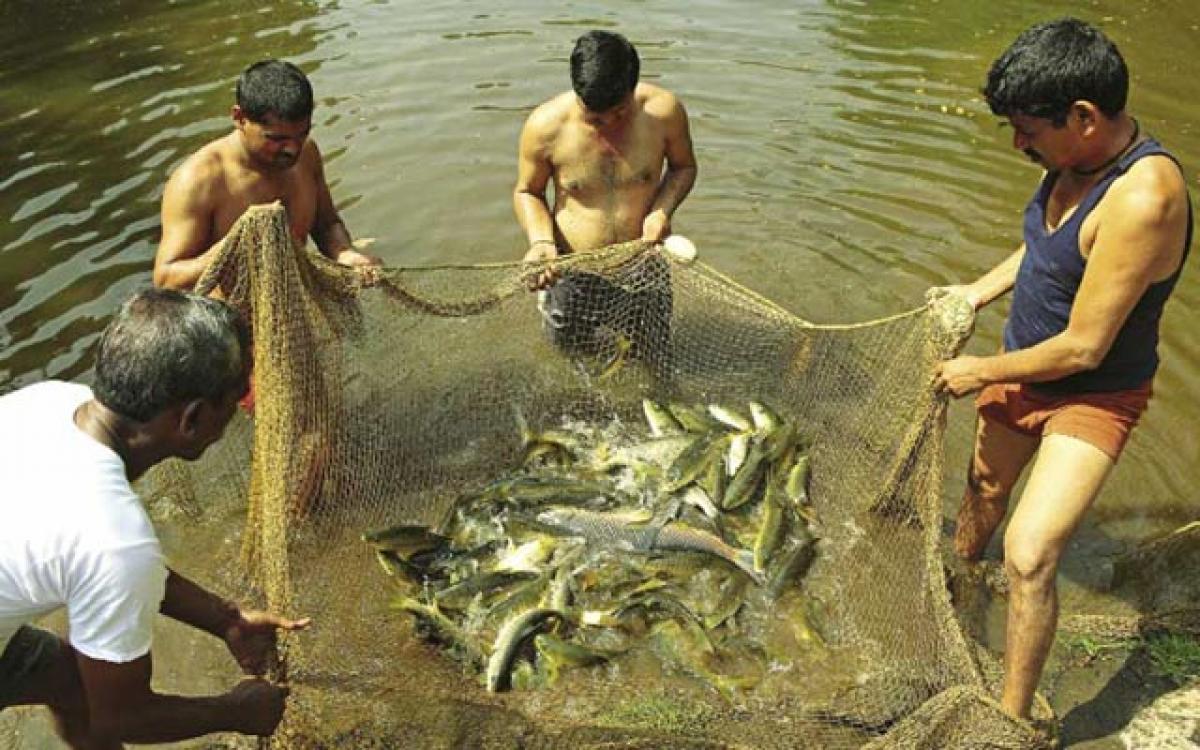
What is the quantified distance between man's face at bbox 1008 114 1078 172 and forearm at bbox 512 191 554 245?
9.45 ft

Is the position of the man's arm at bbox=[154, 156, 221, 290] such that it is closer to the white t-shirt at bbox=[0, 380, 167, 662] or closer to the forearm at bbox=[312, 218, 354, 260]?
the forearm at bbox=[312, 218, 354, 260]

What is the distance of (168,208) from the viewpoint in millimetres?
4789

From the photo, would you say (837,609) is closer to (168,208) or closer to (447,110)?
(168,208)

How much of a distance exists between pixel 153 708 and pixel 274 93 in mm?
2888

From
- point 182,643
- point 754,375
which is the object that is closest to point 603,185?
point 754,375

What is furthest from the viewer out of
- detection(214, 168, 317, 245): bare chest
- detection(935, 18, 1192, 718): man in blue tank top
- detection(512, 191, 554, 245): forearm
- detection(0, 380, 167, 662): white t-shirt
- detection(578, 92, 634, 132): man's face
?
detection(512, 191, 554, 245): forearm

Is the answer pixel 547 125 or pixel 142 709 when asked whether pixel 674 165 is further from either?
pixel 142 709

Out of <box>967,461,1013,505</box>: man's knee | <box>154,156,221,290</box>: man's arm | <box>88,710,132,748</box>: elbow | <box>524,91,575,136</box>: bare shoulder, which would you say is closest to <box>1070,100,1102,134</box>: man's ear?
<box>967,461,1013,505</box>: man's knee

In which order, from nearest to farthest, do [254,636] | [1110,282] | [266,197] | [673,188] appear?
[254,636], [1110,282], [266,197], [673,188]

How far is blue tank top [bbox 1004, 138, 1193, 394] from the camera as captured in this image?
11.8ft

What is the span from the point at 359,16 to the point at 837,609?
9.50 m

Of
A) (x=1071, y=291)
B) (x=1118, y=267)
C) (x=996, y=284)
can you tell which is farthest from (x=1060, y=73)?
(x=996, y=284)

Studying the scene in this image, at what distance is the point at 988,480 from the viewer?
15.1 ft

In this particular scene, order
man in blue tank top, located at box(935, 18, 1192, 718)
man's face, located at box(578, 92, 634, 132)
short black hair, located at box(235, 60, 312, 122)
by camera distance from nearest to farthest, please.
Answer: man in blue tank top, located at box(935, 18, 1192, 718), short black hair, located at box(235, 60, 312, 122), man's face, located at box(578, 92, 634, 132)
